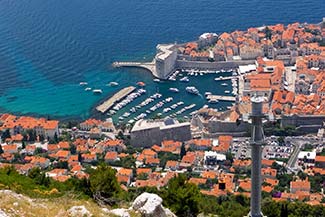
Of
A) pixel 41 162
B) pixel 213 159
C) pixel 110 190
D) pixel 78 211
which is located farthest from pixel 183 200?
pixel 41 162

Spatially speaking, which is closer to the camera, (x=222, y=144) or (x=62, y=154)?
(x=62, y=154)

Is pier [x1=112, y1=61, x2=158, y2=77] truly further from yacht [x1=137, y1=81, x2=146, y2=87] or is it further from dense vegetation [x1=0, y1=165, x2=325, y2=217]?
dense vegetation [x1=0, y1=165, x2=325, y2=217]

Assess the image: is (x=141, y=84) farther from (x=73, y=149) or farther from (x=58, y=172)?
(x=58, y=172)

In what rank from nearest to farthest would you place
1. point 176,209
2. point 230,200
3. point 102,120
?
point 176,209 < point 230,200 < point 102,120

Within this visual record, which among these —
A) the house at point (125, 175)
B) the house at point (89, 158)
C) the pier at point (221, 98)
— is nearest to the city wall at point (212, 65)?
the pier at point (221, 98)

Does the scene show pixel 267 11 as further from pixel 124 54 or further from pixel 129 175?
pixel 129 175

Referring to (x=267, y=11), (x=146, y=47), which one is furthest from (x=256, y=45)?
(x=267, y=11)

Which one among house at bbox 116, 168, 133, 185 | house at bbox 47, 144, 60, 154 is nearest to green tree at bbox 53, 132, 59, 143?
house at bbox 47, 144, 60, 154
